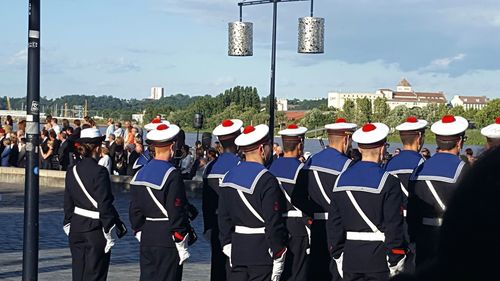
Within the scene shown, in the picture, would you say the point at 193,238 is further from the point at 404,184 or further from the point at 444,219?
the point at 444,219

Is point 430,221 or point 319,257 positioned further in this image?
point 319,257

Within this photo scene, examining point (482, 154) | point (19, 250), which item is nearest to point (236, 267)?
point (19, 250)

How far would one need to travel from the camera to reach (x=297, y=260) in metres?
9.23

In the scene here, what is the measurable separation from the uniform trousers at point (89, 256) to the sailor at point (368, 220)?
2357mm

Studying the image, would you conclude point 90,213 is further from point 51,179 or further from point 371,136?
point 51,179

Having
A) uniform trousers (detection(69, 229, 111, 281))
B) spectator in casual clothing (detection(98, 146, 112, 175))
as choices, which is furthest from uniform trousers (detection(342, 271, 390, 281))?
spectator in casual clothing (detection(98, 146, 112, 175))

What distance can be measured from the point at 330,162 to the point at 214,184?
1.27 meters

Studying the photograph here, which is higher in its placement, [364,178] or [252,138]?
[252,138]

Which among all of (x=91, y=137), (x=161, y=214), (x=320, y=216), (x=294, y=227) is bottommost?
(x=294, y=227)

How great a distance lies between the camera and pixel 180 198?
8117mm

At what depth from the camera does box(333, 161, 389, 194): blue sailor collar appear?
7332mm

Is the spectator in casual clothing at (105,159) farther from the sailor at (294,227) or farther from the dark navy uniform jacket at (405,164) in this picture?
the dark navy uniform jacket at (405,164)

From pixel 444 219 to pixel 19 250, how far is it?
12.2m

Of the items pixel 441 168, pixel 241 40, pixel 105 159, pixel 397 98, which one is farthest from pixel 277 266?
pixel 397 98
